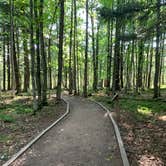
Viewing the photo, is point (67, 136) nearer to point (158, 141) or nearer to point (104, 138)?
point (104, 138)

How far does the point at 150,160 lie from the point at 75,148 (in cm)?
223

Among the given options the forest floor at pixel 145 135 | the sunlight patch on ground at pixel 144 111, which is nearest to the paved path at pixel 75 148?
the forest floor at pixel 145 135

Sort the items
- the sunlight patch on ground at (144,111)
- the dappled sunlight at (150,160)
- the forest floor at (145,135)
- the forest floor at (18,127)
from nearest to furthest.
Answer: the dappled sunlight at (150,160) < the forest floor at (145,135) < the forest floor at (18,127) < the sunlight patch on ground at (144,111)

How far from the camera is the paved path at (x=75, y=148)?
21.2ft

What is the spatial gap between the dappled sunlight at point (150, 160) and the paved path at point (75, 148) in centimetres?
59

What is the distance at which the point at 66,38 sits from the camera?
34.0 m

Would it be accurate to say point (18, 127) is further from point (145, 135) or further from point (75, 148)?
point (145, 135)

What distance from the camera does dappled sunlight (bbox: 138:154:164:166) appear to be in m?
6.36

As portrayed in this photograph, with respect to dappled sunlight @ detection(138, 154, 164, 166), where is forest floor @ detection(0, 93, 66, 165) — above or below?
below

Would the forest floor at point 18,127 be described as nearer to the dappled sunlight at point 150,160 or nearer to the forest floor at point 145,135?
the forest floor at point 145,135

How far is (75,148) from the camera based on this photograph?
765 cm

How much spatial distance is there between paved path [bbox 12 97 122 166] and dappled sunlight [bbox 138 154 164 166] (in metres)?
0.59

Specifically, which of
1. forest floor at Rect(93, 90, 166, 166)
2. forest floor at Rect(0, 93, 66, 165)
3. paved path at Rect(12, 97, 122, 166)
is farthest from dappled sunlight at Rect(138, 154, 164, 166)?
forest floor at Rect(0, 93, 66, 165)

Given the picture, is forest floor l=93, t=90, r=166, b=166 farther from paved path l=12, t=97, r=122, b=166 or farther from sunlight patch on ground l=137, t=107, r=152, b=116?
paved path l=12, t=97, r=122, b=166
